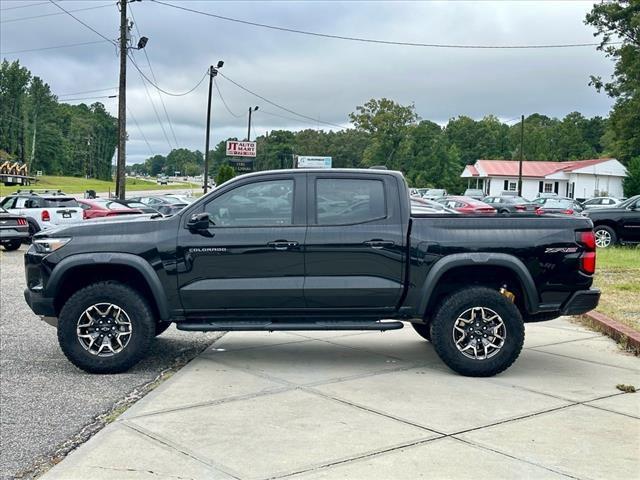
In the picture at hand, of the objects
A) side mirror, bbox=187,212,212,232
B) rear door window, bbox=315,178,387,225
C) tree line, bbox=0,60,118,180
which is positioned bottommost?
side mirror, bbox=187,212,212,232

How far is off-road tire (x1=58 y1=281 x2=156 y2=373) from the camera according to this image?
641 cm

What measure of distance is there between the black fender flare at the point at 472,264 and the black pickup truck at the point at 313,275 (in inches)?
0.4

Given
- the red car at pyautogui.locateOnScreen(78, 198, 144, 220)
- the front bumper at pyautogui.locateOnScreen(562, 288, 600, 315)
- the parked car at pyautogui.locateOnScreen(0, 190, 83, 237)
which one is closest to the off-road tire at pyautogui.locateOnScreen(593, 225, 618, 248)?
the red car at pyautogui.locateOnScreen(78, 198, 144, 220)

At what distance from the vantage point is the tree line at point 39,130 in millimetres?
117688

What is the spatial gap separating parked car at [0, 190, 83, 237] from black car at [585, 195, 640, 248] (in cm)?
1487

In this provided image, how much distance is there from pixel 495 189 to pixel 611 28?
33.5 m

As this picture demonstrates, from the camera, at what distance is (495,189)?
3083 inches

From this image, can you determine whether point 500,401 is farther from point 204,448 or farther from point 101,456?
point 101,456

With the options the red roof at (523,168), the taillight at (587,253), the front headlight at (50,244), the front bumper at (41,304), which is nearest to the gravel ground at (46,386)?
the front bumper at (41,304)

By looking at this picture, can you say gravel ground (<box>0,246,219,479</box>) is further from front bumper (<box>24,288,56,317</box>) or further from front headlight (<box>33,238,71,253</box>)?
front headlight (<box>33,238,71,253</box>)

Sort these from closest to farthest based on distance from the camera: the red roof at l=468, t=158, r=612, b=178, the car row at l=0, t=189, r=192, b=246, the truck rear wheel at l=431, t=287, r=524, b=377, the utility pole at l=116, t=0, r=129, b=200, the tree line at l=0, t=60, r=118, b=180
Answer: the truck rear wheel at l=431, t=287, r=524, b=377, the car row at l=0, t=189, r=192, b=246, the utility pole at l=116, t=0, r=129, b=200, the red roof at l=468, t=158, r=612, b=178, the tree line at l=0, t=60, r=118, b=180

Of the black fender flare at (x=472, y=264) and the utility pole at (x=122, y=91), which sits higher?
the utility pole at (x=122, y=91)

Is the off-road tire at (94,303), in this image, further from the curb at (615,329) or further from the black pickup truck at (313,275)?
the curb at (615,329)

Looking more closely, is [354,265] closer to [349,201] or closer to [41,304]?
[349,201]
